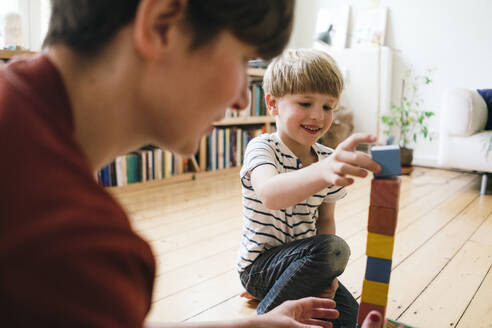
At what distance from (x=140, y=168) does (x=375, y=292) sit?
7.31ft

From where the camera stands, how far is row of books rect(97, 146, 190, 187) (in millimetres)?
2580

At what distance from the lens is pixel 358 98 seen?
160 inches

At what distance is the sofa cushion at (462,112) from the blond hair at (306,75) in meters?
2.08

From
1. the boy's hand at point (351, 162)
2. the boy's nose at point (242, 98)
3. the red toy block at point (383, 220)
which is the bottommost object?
the red toy block at point (383, 220)

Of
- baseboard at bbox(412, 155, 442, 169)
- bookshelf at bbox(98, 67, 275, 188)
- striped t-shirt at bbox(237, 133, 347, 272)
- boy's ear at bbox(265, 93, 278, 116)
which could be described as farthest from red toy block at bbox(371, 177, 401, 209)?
baseboard at bbox(412, 155, 442, 169)

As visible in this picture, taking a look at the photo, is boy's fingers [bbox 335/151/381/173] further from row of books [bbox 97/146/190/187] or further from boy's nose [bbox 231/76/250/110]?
row of books [bbox 97/146/190/187]

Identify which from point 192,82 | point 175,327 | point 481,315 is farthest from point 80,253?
point 481,315

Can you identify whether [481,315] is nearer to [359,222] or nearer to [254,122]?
[359,222]

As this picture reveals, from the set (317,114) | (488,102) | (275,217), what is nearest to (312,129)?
(317,114)

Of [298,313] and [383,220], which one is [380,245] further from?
[298,313]

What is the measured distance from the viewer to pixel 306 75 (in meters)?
1.14

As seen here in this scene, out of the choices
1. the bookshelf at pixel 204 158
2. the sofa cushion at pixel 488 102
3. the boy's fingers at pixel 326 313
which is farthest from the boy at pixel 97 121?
the sofa cushion at pixel 488 102

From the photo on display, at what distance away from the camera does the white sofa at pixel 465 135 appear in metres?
2.82

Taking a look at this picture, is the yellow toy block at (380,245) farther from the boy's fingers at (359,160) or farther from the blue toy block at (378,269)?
the boy's fingers at (359,160)
